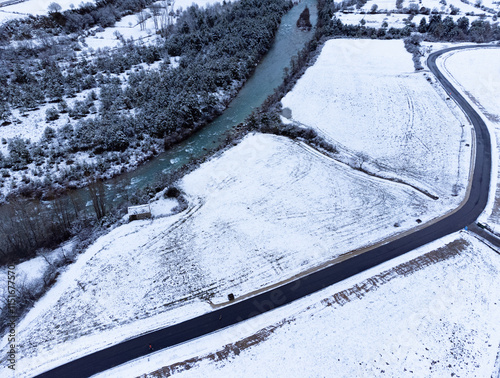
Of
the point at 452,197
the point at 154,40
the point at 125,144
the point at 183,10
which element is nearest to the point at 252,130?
the point at 125,144

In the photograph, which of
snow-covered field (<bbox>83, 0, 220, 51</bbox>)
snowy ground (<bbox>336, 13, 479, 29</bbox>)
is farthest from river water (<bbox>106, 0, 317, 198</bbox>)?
snow-covered field (<bbox>83, 0, 220, 51</bbox>)

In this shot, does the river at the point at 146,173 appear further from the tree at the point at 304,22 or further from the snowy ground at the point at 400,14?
the snowy ground at the point at 400,14

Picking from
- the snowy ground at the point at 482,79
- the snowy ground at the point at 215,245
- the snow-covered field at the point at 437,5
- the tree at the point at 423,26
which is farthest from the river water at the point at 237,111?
the snowy ground at the point at 482,79

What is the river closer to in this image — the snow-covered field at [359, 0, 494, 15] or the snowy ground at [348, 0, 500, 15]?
the snowy ground at [348, 0, 500, 15]

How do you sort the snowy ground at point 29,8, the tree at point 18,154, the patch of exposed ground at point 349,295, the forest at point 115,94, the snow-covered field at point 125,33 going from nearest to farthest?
the patch of exposed ground at point 349,295 < the tree at point 18,154 < the forest at point 115,94 < the snowy ground at point 29,8 < the snow-covered field at point 125,33

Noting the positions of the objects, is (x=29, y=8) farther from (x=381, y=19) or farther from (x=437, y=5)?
(x=437, y=5)

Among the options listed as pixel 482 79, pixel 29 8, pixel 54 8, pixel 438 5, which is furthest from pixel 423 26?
pixel 29 8
